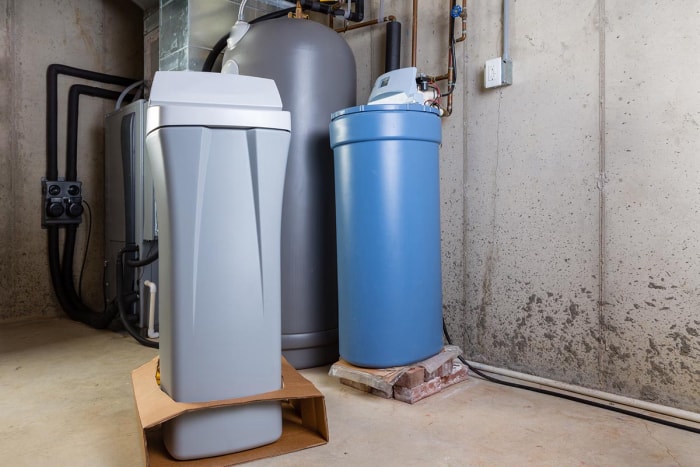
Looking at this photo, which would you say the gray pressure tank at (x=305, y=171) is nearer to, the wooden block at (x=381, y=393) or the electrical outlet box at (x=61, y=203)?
the wooden block at (x=381, y=393)

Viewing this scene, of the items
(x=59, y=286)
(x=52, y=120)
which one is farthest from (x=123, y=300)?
(x=52, y=120)

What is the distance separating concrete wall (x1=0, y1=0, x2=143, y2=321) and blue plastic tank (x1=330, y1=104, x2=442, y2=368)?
223 centimetres

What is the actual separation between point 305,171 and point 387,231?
50 cm

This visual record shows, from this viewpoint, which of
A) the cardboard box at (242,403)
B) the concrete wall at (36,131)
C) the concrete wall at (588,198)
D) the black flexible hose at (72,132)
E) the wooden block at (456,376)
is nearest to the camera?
the cardboard box at (242,403)

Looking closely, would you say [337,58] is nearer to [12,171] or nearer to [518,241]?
[518,241]

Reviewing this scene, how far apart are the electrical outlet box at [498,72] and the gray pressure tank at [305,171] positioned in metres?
0.60

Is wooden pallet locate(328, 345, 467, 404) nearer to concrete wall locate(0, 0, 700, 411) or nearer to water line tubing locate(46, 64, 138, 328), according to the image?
concrete wall locate(0, 0, 700, 411)

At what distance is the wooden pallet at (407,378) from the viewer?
1.54 m

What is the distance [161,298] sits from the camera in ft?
4.03

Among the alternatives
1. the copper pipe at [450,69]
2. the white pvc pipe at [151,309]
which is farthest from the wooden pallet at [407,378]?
the white pvc pipe at [151,309]

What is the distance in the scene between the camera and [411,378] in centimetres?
155

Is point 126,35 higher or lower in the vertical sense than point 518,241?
higher

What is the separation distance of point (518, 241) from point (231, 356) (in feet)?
3.71

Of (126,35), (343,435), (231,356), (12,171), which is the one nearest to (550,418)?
(343,435)
